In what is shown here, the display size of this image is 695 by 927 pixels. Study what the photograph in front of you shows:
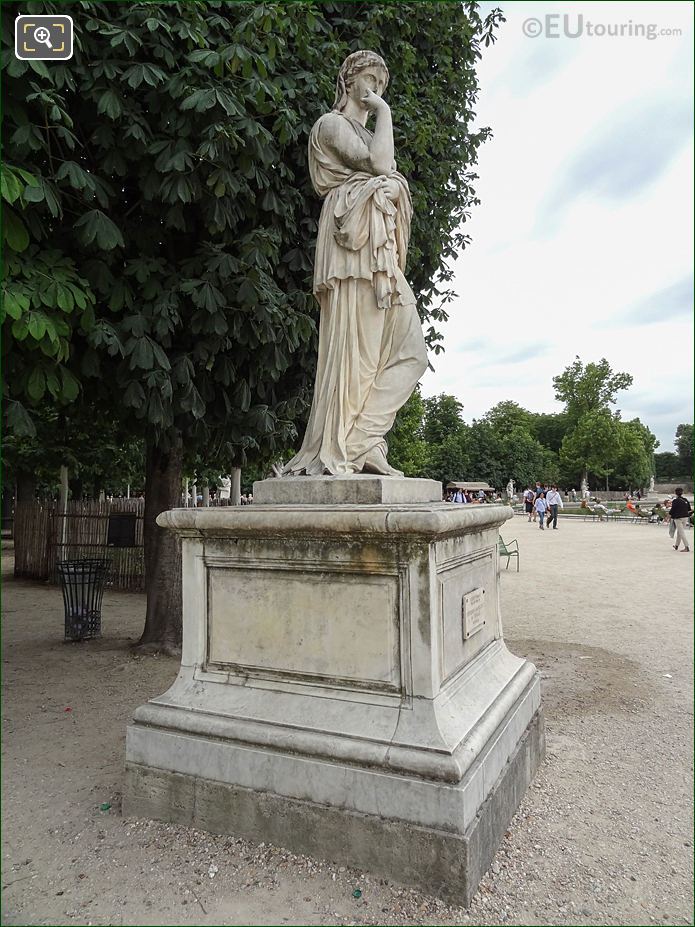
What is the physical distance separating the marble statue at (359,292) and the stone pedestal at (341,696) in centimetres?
43

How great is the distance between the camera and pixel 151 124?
16.1ft

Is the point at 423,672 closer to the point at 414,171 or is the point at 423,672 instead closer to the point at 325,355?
the point at 325,355

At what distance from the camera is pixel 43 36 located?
3930 millimetres

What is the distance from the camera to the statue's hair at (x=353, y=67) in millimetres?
3854

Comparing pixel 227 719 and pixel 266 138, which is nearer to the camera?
pixel 227 719

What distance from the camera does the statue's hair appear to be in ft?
12.6

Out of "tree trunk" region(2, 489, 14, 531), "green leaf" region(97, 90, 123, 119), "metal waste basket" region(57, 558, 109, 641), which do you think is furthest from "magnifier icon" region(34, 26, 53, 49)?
"tree trunk" region(2, 489, 14, 531)

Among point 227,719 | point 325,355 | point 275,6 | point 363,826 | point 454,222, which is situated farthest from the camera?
point 454,222

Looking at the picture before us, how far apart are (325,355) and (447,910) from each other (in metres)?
2.86

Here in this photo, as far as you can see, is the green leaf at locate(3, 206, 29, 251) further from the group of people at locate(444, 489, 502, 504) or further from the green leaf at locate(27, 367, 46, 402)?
the group of people at locate(444, 489, 502, 504)

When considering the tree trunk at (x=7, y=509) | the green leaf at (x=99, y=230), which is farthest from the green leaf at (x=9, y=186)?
the tree trunk at (x=7, y=509)

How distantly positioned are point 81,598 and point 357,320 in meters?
6.08

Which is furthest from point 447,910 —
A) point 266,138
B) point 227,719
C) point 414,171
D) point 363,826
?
point 414,171

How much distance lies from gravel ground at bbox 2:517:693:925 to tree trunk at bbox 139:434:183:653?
0.39 m
